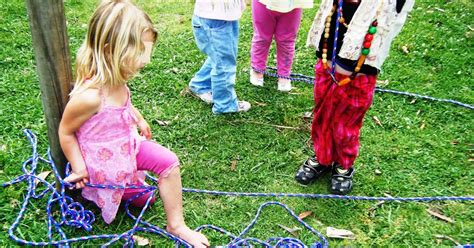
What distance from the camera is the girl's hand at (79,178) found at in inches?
96.5

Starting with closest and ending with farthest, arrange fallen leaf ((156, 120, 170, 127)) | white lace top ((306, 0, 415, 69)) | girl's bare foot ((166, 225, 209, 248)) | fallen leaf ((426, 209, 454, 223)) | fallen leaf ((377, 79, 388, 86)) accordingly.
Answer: white lace top ((306, 0, 415, 69)) → girl's bare foot ((166, 225, 209, 248)) → fallen leaf ((426, 209, 454, 223)) → fallen leaf ((156, 120, 170, 127)) → fallen leaf ((377, 79, 388, 86))

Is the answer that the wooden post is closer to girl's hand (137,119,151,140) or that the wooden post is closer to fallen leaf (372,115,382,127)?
girl's hand (137,119,151,140)

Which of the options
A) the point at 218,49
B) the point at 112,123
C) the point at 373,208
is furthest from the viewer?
the point at 218,49

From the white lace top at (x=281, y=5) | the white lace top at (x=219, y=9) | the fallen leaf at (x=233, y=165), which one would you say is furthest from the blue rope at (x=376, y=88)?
the fallen leaf at (x=233, y=165)

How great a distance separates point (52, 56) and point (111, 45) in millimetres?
286

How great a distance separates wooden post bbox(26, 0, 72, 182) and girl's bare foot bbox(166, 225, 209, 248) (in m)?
0.73

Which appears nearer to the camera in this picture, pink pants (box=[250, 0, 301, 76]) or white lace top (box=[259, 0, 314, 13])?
white lace top (box=[259, 0, 314, 13])

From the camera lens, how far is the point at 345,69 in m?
2.69

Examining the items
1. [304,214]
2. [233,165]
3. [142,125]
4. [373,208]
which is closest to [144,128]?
[142,125]

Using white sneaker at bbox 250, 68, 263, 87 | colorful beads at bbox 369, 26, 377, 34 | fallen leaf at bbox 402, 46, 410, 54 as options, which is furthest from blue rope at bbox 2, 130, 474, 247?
fallen leaf at bbox 402, 46, 410, 54

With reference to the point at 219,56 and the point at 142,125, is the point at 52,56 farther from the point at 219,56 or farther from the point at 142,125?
the point at 219,56

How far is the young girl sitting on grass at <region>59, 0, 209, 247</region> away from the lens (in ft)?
7.38

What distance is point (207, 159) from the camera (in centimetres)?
330

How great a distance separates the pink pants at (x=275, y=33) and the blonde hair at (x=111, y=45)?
155 centimetres
